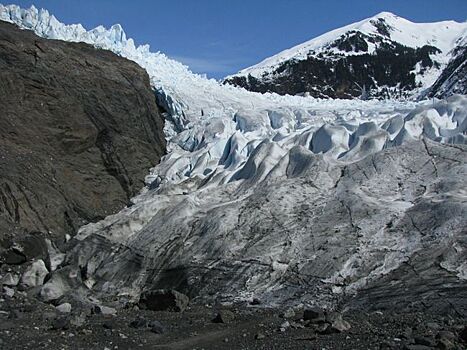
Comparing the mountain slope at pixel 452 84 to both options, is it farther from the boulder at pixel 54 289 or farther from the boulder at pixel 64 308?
the boulder at pixel 64 308

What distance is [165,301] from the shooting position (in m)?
12.7

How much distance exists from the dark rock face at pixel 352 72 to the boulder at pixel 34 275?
4753 centimetres

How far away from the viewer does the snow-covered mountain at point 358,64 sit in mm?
65250

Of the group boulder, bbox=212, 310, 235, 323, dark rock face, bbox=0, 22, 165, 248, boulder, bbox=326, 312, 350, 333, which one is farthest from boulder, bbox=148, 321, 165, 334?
dark rock face, bbox=0, 22, 165, 248

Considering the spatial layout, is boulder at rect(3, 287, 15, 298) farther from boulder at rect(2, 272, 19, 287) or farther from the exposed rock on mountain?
the exposed rock on mountain

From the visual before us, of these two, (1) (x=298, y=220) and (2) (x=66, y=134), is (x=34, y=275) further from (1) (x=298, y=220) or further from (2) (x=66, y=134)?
(2) (x=66, y=134)

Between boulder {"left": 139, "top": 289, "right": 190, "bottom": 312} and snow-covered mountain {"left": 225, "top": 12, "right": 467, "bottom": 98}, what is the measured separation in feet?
163

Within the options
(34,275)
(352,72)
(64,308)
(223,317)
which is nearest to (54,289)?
→ (64,308)

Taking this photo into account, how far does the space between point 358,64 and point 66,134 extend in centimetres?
5688

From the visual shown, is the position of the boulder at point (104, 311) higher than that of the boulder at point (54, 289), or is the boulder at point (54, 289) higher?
the boulder at point (54, 289)

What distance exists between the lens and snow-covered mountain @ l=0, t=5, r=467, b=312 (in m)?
12.9

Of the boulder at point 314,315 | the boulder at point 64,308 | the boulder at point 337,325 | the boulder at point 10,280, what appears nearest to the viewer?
the boulder at point 337,325

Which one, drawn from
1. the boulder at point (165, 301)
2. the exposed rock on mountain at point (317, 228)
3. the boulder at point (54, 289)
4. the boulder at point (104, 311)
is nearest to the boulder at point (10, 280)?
the boulder at point (54, 289)

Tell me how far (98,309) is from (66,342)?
227 centimetres
